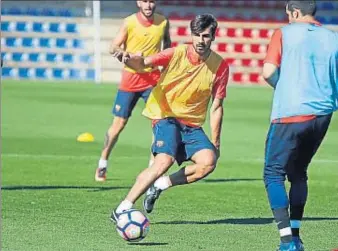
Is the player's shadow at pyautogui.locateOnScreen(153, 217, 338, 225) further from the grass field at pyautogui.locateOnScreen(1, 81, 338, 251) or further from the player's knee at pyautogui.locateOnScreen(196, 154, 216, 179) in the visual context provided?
the player's knee at pyautogui.locateOnScreen(196, 154, 216, 179)

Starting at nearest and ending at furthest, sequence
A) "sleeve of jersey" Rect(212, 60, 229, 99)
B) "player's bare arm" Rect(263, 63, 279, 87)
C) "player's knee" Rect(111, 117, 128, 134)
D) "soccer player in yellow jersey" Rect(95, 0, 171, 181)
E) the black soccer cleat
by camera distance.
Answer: "player's bare arm" Rect(263, 63, 279, 87), "sleeve of jersey" Rect(212, 60, 229, 99), the black soccer cleat, "soccer player in yellow jersey" Rect(95, 0, 171, 181), "player's knee" Rect(111, 117, 128, 134)

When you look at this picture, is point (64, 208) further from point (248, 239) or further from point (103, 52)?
point (103, 52)

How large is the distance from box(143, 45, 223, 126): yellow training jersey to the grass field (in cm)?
103

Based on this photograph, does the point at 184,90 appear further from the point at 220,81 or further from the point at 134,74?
the point at 134,74

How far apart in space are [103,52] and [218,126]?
21403 mm

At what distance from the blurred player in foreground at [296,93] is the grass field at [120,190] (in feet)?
1.91

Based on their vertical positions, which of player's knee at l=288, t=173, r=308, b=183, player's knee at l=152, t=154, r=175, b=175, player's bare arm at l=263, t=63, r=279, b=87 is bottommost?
player's knee at l=152, t=154, r=175, b=175

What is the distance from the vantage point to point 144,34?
1563cm

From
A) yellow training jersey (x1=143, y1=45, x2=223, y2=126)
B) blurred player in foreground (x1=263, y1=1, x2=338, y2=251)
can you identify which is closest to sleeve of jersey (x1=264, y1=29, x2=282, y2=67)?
blurred player in foreground (x1=263, y1=1, x2=338, y2=251)

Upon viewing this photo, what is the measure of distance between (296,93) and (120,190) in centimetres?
483

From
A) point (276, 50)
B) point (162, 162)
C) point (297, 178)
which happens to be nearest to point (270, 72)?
point (276, 50)

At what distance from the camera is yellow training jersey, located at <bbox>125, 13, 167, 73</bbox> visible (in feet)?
51.1

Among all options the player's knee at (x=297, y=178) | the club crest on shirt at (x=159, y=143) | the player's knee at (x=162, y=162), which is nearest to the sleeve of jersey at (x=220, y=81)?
the club crest on shirt at (x=159, y=143)

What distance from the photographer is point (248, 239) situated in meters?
10.7
